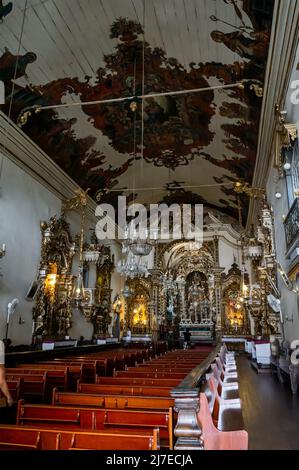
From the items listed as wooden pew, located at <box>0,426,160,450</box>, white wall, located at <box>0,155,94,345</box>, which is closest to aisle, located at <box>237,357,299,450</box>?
wooden pew, located at <box>0,426,160,450</box>

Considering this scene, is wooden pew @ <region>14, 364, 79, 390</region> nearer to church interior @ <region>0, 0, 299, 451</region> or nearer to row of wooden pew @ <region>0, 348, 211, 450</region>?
church interior @ <region>0, 0, 299, 451</region>

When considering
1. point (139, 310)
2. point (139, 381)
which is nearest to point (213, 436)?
point (139, 381)

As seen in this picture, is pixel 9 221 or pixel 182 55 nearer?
pixel 182 55

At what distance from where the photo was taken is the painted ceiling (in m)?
7.06

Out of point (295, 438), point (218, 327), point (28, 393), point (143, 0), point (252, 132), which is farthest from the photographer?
point (218, 327)

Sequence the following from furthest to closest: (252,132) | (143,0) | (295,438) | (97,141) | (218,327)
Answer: (218,327) → (97,141) → (252,132) → (143,0) → (295,438)

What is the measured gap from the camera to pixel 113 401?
3.18m

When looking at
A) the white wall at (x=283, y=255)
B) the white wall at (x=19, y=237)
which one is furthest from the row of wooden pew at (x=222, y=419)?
the white wall at (x=19, y=237)

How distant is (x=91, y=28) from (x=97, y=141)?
423 centimetres

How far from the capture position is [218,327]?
699 inches

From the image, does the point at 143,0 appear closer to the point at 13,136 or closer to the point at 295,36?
the point at 295,36

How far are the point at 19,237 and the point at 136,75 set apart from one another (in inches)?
211

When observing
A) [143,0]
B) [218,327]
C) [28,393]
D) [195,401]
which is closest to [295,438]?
[195,401]

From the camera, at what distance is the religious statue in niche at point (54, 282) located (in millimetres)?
10172
